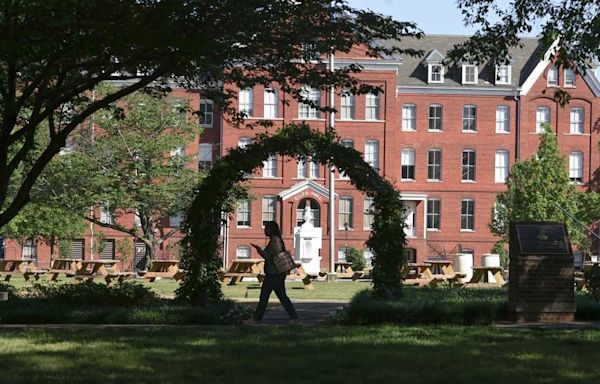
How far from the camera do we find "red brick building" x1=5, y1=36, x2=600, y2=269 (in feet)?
224

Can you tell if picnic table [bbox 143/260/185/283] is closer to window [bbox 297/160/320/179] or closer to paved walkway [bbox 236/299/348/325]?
paved walkway [bbox 236/299/348/325]

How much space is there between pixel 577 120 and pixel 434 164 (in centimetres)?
1004

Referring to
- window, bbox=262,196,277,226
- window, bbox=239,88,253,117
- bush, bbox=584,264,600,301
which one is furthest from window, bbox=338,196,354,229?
bush, bbox=584,264,600,301

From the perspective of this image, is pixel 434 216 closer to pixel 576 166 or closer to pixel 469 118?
pixel 469 118

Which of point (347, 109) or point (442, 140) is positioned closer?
point (347, 109)

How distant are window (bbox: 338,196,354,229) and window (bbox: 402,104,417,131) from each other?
6308 millimetres

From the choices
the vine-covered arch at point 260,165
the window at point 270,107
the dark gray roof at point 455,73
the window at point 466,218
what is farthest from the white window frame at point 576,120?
the vine-covered arch at point 260,165

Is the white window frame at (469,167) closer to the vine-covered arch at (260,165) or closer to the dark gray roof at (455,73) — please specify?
the dark gray roof at (455,73)

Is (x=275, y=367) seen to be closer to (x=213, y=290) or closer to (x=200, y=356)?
(x=200, y=356)

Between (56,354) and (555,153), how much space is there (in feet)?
165

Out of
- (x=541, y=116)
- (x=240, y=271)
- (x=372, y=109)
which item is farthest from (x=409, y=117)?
(x=240, y=271)

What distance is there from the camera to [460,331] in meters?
15.0

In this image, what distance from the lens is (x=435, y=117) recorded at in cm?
7062

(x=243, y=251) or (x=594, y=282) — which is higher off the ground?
(x=243, y=251)
